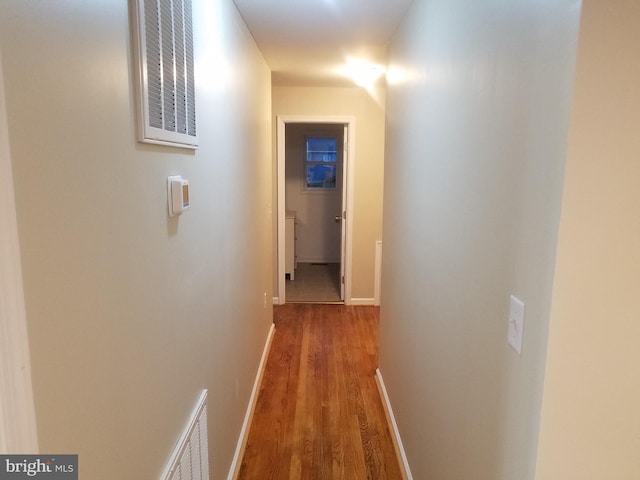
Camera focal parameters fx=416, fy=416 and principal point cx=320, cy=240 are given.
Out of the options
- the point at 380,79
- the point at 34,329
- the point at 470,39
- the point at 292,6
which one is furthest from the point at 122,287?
the point at 380,79

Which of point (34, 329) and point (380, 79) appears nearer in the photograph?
point (34, 329)

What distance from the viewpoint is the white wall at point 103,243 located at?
0.61 metres

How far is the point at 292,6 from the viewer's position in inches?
85.6

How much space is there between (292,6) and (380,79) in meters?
2.00

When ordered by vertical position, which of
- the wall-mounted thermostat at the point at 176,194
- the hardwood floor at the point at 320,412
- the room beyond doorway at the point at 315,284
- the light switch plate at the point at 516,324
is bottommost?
the hardwood floor at the point at 320,412

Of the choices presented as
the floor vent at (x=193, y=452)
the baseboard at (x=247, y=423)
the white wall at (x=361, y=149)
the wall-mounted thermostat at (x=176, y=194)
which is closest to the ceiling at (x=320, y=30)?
the white wall at (x=361, y=149)

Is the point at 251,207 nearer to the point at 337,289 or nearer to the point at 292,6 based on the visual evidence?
the point at 292,6

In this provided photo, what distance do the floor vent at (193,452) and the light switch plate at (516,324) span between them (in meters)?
0.96

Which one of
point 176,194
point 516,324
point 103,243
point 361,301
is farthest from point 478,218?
point 361,301

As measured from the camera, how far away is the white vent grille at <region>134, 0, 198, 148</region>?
0.97 meters

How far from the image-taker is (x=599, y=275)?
2.71ft

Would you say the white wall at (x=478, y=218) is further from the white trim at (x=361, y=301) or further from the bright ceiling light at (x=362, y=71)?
the white trim at (x=361, y=301)

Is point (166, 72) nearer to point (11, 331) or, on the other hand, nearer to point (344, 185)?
point (11, 331)

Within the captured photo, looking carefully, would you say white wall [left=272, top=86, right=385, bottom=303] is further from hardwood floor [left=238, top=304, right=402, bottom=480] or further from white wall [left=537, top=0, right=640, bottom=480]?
white wall [left=537, top=0, right=640, bottom=480]
